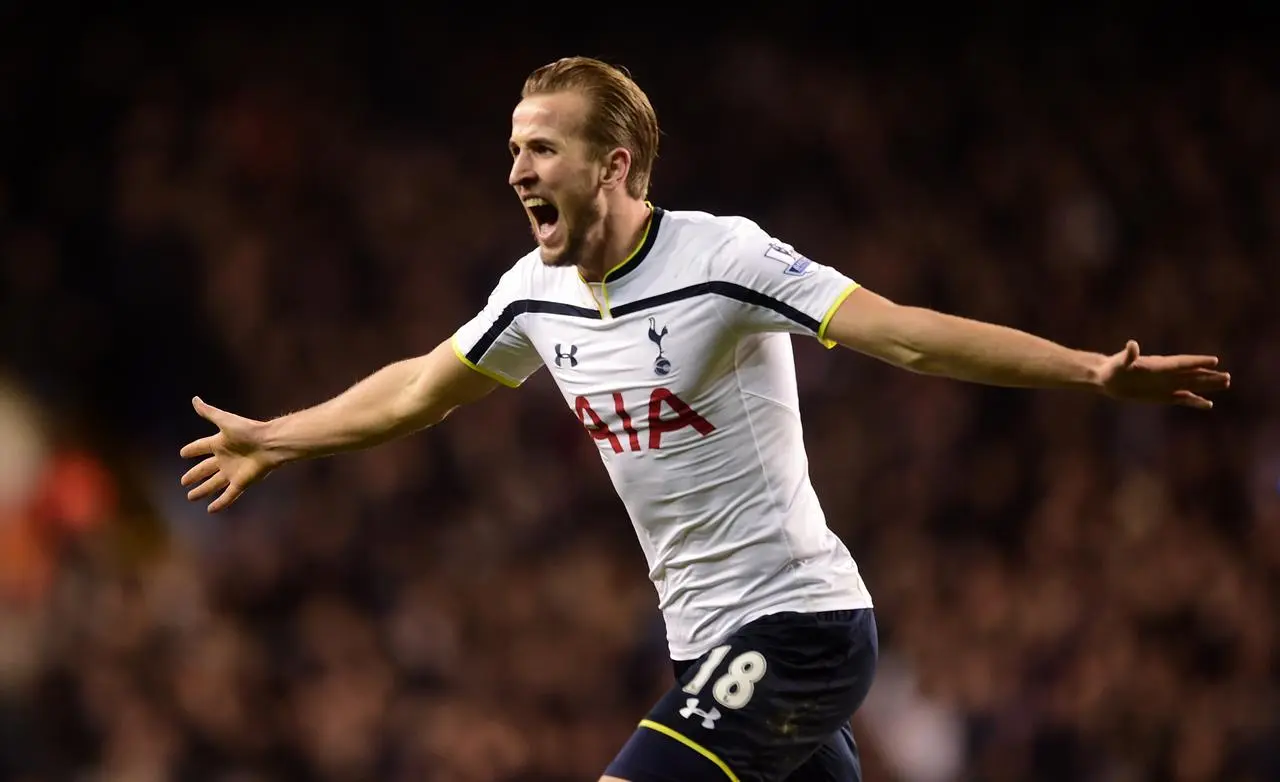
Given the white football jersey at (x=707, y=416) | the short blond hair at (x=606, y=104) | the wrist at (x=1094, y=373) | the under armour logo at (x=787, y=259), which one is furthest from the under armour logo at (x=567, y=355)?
the wrist at (x=1094, y=373)

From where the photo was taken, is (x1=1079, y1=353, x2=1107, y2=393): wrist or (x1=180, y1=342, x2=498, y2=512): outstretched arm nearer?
(x1=1079, y1=353, x2=1107, y2=393): wrist

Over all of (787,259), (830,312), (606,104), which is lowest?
(830,312)

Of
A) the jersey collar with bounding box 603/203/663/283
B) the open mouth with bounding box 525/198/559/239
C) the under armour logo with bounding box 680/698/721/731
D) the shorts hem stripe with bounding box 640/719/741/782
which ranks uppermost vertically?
the open mouth with bounding box 525/198/559/239

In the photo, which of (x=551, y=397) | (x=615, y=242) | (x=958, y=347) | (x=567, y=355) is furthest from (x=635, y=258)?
(x=551, y=397)

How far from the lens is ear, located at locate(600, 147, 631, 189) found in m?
4.50

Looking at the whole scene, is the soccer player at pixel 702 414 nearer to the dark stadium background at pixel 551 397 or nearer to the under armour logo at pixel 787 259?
the under armour logo at pixel 787 259

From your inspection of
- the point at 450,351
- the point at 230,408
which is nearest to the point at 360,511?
the point at 230,408

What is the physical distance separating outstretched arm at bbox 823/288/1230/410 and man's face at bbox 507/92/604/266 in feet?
2.38

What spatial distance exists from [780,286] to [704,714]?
108 cm

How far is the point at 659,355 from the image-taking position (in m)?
4.39

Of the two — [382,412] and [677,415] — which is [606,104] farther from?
[382,412]

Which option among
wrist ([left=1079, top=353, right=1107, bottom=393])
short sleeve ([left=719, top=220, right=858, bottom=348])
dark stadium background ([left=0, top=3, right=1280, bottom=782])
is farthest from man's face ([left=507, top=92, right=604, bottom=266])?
dark stadium background ([left=0, top=3, right=1280, bottom=782])

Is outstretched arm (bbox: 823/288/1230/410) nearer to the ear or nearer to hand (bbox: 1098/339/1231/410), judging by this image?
Answer: hand (bbox: 1098/339/1231/410)

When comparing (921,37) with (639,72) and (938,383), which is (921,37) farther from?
(938,383)
